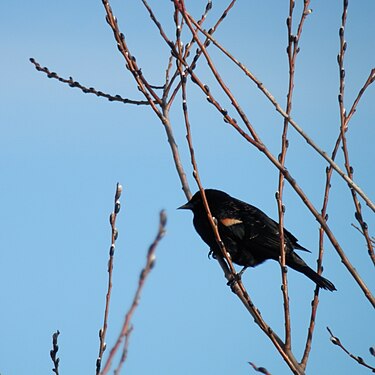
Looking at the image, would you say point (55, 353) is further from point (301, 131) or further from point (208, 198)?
point (208, 198)

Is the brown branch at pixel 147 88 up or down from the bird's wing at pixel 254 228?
down

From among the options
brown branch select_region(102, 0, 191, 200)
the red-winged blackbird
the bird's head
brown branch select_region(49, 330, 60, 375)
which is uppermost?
the bird's head

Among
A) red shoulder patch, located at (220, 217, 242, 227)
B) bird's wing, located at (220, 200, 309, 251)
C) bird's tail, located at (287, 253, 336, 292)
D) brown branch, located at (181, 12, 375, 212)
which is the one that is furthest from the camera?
red shoulder patch, located at (220, 217, 242, 227)

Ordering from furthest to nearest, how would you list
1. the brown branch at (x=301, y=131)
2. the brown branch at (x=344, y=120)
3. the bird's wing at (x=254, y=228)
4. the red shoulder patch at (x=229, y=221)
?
the red shoulder patch at (x=229, y=221) < the bird's wing at (x=254, y=228) < the brown branch at (x=344, y=120) < the brown branch at (x=301, y=131)

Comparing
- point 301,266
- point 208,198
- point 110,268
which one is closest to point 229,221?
point 208,198

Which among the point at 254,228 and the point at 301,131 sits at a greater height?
the point at 254,228

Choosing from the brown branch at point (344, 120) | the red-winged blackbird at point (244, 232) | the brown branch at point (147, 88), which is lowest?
the brown branch at point (344, 120)

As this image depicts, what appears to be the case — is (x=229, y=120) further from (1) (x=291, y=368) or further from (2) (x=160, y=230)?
(2) (x=160, y=230)

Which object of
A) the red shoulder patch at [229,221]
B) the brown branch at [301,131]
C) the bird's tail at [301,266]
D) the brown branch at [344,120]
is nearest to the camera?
the brown branch at [301,131]

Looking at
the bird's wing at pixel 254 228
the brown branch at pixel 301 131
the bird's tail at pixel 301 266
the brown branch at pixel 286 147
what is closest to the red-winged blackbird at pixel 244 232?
the bird's wing at pixel 254 228

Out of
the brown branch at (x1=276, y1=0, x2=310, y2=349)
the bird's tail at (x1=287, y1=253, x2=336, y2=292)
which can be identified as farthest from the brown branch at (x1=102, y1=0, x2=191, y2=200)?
the bird's tail at (x1=287, y1=253, x2=336, y2=292)

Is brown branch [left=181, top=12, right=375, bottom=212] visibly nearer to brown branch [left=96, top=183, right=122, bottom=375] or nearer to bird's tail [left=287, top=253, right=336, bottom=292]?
brown branch [left=96, top=183, right=122, bottom=375]

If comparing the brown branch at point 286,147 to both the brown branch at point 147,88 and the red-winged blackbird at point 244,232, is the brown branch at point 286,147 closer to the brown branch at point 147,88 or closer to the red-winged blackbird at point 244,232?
the brown branch at point 147,88

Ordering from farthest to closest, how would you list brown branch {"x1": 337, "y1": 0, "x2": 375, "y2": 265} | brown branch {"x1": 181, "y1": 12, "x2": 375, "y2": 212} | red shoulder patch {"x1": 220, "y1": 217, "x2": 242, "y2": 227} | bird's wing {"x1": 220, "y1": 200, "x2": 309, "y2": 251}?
red shoulder patch {"x1": 220, "y1": 217, "x2": 242, "y2": 227} → bird's wing {"x1": 220, "y1": 200, "x2": 309, "y2": 251} → brown branch {"x1": 337, "y1": 0, "x2": 375, "y2": 265} → brown branch {"x1": 181, "y1": 12, "x2": 375, "y2": 212}
